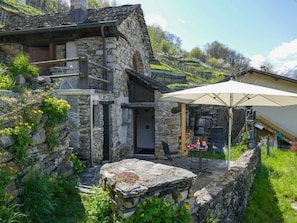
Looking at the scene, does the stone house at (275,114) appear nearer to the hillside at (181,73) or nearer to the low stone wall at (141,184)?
the hillside at (181,73)

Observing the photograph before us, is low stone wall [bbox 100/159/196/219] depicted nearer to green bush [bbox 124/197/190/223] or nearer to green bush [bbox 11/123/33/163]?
green bush [bbox 124/197/190/223]

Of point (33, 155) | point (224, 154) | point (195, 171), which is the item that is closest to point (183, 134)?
point (224, 154)

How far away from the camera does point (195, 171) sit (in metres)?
7.33

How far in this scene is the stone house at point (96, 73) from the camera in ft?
22.6

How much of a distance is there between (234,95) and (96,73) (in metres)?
4.75

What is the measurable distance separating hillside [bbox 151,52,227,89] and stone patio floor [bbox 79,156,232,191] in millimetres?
11255

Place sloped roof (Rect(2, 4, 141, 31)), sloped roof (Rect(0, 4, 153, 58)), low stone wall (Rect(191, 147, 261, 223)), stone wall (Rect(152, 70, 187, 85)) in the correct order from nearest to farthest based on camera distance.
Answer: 1. low stone wall (Rect(191, 147, 261, 223))
2. sloped roof (Rect(0, 4, 153, 58))
3. sloped roof (Rect(2, 4, 141, 31))
4. stone wall (Rect(152, 70, 187, 85))

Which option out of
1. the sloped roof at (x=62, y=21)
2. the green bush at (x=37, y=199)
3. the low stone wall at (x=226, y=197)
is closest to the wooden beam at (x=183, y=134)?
the low stone wall at (x=226, y=197)

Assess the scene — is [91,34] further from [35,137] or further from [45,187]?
[45,187]

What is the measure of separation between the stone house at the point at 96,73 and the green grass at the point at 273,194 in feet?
11.8

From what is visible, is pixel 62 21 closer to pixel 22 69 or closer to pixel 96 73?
pixel 96 73

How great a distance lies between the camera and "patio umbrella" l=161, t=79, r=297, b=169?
4914 mm

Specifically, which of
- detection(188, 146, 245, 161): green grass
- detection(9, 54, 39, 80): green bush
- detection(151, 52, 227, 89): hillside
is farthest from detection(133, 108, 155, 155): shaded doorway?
detection(151, 52, 227, 89): hillside

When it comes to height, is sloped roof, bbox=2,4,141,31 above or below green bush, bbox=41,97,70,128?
above
